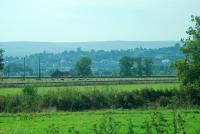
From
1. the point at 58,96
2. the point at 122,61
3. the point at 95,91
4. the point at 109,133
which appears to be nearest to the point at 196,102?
the point at 95,91

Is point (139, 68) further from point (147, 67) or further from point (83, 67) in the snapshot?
point (83, 67)

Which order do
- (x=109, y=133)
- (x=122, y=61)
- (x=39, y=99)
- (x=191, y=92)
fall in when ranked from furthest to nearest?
(x=122, y=61) < (x=191, y=92) < (x=39, y=99) < (x=109, y=133)

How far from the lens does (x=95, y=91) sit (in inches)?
1997

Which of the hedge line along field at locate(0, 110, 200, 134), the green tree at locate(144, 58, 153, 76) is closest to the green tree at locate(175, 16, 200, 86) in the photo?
the hedge line along field at locate(0, 110, 200, 134)

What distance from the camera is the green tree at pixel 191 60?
51719mm

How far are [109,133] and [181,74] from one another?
41.0m

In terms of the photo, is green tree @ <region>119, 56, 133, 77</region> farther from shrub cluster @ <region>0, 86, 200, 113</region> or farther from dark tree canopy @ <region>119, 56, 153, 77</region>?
shrub cluster @ <region>0, 86, 200, 113</region>

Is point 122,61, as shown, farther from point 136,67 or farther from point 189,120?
point 189,120

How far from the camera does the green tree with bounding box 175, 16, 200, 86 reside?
51719 mm

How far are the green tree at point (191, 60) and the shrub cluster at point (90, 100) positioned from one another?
49.0 inches

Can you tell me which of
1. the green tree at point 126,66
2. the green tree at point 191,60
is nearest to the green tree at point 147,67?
the green tree at point 126,66

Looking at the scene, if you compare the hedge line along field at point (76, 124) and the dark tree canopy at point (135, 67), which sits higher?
the hedge line along field at point (76, 124)

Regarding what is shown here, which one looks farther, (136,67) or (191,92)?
(136,67)

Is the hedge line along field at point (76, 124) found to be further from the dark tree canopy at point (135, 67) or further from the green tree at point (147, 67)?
the dark tree canopy at point (135, 67)
